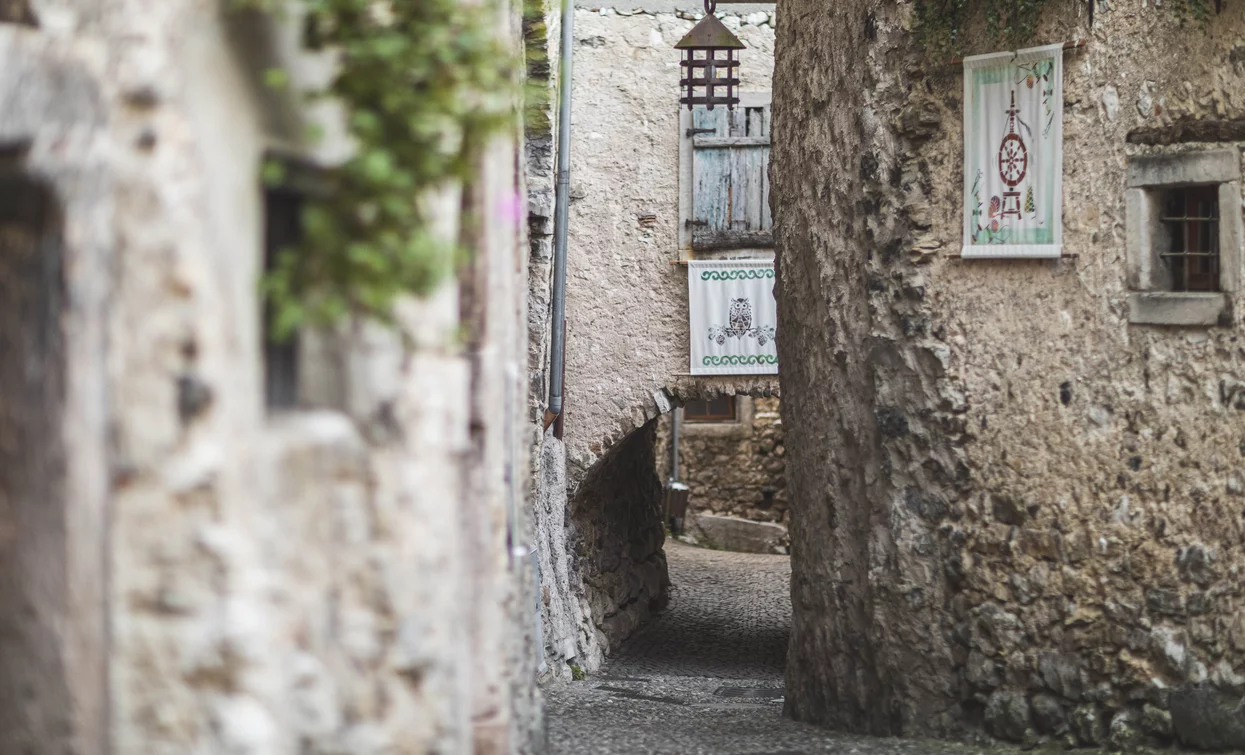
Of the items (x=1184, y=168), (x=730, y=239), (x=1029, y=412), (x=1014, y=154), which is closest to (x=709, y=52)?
(x=730, y=239)

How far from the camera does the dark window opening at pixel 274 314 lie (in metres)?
3.02

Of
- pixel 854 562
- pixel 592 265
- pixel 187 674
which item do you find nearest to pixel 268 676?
pixel 187 674

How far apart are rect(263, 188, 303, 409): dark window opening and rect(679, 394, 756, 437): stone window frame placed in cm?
1429

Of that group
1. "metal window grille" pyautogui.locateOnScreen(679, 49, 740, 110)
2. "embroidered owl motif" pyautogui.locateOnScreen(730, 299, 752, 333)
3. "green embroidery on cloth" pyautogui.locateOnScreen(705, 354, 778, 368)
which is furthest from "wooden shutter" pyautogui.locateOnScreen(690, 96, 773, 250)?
"green embroidery on cloth" pyautogui.locateOnScreen(705, 354, 778, 368)

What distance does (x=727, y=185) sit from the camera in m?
11.6

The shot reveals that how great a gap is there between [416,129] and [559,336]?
7.02 m

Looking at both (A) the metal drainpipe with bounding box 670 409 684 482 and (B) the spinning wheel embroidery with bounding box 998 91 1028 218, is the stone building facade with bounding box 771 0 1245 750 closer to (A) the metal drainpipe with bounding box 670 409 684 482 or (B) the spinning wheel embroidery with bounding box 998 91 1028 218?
(B) the spinning wheel embroidery with bounding box 998 91 1028 218

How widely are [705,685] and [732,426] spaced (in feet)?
24.9

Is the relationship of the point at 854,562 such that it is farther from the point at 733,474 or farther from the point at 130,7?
the point at 733,474

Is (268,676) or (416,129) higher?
(416,129)

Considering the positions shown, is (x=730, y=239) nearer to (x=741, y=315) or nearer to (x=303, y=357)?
(x=741, y=315)

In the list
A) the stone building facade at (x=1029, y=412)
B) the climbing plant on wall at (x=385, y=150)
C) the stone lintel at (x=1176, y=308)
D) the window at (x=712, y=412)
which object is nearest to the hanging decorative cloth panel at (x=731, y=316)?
the stone building facade at (x=1029, y=412)

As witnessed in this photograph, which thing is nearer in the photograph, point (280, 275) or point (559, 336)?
point (280, 275)

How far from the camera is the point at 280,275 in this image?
2.93 m
